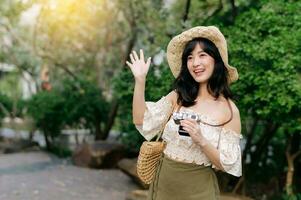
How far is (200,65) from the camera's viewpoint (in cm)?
283

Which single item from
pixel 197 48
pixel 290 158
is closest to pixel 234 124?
pixel 197 48

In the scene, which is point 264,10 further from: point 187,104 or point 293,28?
point 187,104

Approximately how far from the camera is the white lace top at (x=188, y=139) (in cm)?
271

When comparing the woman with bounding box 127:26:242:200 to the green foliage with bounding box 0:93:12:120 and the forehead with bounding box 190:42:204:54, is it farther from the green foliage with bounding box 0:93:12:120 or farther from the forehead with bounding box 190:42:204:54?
the green foliage with bounding box 0:93:12:120

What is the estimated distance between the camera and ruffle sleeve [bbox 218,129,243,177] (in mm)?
2686

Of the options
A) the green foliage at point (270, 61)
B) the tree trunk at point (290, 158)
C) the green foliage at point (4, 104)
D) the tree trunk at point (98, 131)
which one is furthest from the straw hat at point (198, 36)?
the green foliage at point (4, 104)

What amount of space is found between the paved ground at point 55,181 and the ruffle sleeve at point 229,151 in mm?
4445

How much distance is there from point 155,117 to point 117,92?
5.00 m

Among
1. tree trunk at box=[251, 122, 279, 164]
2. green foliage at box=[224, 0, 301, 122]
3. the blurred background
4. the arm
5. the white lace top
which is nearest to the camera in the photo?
the white lace top

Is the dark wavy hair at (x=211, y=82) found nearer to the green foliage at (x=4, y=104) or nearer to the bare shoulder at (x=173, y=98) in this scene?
the bare shoulder at (x=173, y=98)

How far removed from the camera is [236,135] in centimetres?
275

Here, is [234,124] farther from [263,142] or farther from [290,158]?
[263,142]

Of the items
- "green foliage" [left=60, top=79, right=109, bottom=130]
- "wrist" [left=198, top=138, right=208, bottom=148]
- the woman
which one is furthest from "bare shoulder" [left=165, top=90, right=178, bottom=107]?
"green foliage" [left=60, top=79, right=109, bottom=130]

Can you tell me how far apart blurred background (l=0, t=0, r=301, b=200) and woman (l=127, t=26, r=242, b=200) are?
8.87ft
